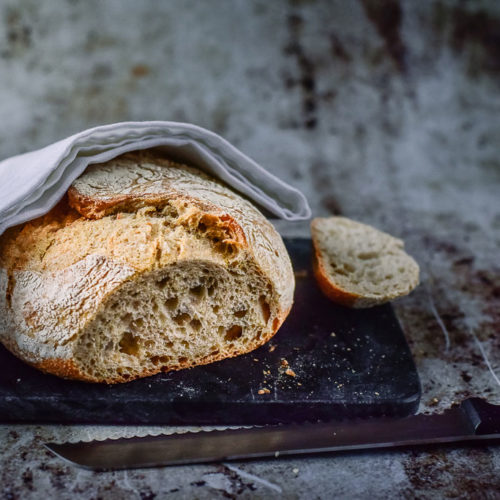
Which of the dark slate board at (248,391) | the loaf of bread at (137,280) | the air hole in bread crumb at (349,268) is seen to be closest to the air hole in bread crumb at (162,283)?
the loaf of bread at (137,280)

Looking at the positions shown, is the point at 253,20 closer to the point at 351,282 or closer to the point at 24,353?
the point at 351,282

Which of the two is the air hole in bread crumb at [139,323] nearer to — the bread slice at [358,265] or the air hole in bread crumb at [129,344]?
the air hole in bread crumb at [129,344]

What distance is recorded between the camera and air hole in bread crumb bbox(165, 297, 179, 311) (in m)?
2.35

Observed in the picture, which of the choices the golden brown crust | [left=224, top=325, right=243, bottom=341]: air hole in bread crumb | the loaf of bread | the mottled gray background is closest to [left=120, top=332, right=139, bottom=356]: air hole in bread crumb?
the loaf of bread

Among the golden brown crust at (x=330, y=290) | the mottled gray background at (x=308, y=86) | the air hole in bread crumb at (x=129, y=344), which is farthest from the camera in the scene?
the mottled gray background at (x=308, y=86)

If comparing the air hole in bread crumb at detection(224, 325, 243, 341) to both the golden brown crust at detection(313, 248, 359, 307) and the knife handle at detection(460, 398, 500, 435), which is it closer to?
the golden brown crust at detection(313, 248, 359, 307)

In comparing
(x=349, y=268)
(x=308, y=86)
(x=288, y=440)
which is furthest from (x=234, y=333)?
(x=308, y=86)

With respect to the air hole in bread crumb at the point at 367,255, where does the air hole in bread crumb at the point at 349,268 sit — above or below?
above

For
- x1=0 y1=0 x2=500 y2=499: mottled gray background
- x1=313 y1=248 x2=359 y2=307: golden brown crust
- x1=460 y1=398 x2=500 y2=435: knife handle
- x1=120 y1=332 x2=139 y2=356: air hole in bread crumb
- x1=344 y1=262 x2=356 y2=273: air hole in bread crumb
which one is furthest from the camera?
x1=0 y1=0 x2=500 y2=499: mottled gray background

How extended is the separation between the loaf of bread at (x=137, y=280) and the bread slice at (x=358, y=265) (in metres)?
0.37

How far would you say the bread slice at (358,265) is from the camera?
2822 mm

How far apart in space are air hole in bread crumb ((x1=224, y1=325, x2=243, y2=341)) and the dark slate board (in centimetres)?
8

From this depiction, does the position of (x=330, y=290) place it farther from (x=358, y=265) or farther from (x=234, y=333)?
(x=234, y=333)

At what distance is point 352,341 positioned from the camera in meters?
2.67
